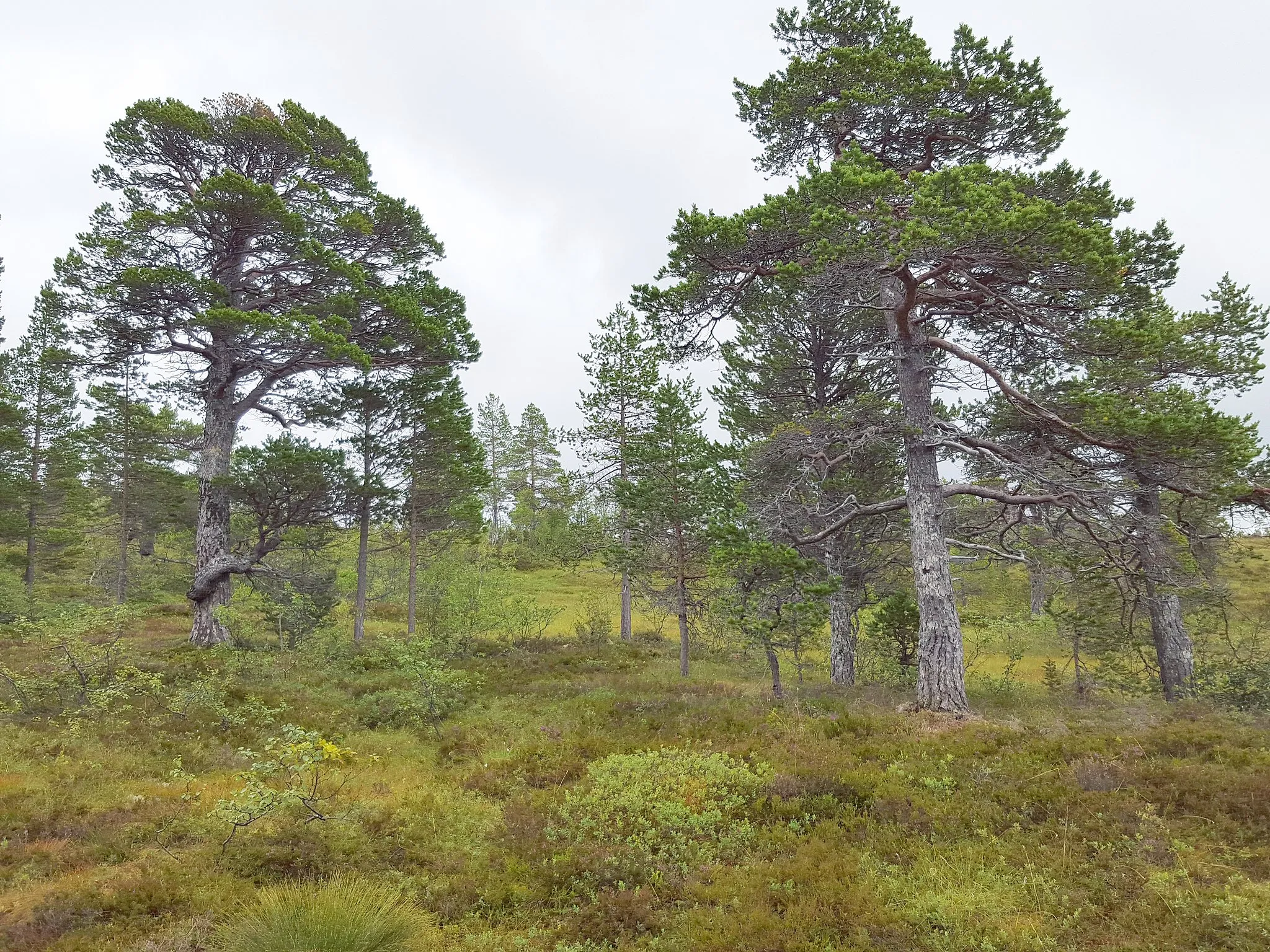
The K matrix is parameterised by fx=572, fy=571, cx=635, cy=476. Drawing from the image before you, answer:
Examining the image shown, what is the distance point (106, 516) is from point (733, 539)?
38.0 meters

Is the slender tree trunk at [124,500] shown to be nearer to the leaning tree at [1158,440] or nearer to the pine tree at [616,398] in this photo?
the pine tree at [616,398]

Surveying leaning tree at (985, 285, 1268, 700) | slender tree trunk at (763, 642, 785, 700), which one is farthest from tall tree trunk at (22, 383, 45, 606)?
leaning tree at (985, 285, 1268, 700)

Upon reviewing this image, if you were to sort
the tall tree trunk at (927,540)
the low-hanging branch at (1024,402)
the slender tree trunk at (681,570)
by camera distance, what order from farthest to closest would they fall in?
the slender tree trunk at (681,570) < the tall tree trunk at (927,540) < the low-hanging branch at (1024,402)

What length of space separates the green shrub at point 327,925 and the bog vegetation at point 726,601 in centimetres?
3

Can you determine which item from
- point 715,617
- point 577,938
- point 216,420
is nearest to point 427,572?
point 216,420

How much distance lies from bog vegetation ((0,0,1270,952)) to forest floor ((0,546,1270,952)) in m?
0.06

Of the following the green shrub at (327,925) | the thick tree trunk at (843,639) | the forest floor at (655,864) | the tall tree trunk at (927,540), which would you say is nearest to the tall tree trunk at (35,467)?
the forest floor at (655,864)

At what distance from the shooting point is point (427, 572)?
78.9 feet

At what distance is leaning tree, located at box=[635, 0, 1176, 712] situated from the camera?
29.2ft

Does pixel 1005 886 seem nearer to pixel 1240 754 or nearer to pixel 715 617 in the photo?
pixel 1240 754

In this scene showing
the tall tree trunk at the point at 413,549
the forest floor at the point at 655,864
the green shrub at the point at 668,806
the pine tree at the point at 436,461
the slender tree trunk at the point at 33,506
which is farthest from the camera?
the slender tree trunk at the point at 33,506

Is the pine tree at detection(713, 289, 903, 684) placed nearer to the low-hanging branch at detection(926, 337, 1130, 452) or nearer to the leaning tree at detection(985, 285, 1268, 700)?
the low-hanging branch at detection(926, 337, 1130, 452)

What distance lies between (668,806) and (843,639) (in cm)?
1010

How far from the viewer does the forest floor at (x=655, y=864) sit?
15.8 feet
